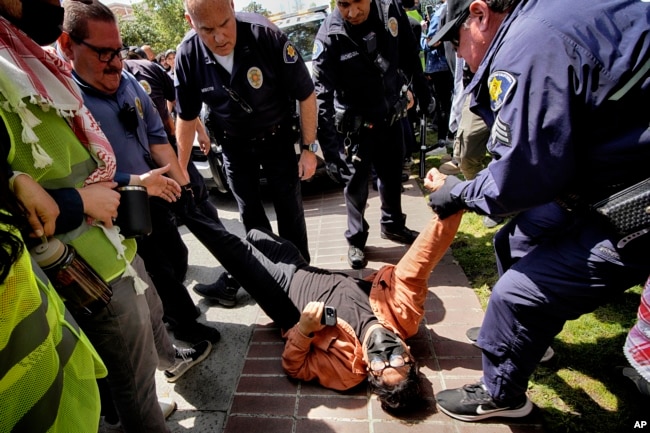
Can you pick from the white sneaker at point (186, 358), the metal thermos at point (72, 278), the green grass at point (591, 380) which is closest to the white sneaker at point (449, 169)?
the green grass at point (591, 380)

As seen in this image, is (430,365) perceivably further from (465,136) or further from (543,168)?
(465,136)

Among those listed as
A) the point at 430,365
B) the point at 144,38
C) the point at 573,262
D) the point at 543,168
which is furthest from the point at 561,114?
the point at 144,38

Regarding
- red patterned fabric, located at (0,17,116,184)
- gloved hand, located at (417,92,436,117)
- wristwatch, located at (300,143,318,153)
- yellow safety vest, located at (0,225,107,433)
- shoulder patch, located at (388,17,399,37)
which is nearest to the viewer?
yellow safety vest, located at (0,225,107,433)

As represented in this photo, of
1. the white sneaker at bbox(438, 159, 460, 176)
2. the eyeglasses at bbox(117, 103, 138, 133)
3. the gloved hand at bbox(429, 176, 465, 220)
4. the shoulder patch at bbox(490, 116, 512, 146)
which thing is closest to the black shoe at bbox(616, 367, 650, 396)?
the gloved hand at bbox(429, 176, 465, 220)

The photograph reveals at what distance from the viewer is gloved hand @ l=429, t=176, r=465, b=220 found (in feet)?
5.29

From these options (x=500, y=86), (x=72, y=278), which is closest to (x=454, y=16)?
(x=500, y=86)

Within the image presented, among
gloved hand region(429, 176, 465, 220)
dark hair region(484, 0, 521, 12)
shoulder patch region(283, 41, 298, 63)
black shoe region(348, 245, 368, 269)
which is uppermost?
dark hair region(484, 0, 521, 12)

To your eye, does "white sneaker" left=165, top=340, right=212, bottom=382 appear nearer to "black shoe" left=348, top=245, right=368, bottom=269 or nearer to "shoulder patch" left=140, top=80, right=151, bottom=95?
"black shoe" left=348, top=245, right=368, bottom=269

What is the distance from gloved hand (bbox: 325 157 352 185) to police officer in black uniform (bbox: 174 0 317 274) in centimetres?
30

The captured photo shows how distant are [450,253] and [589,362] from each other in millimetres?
1180

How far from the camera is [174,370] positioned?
2.04 metres

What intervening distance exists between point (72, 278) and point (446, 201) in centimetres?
142

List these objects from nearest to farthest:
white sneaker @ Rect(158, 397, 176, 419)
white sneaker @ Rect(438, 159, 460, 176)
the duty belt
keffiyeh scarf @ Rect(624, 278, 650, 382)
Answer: keffiyeh scarf @ Rect(624, 278, 650, 382) → white sneaker @ Rect(158, 397, 176, 419) → the duty belt → white sneaker @ Rect(438, 159, 460, 176)

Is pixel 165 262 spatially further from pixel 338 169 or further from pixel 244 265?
pixel 338 169
